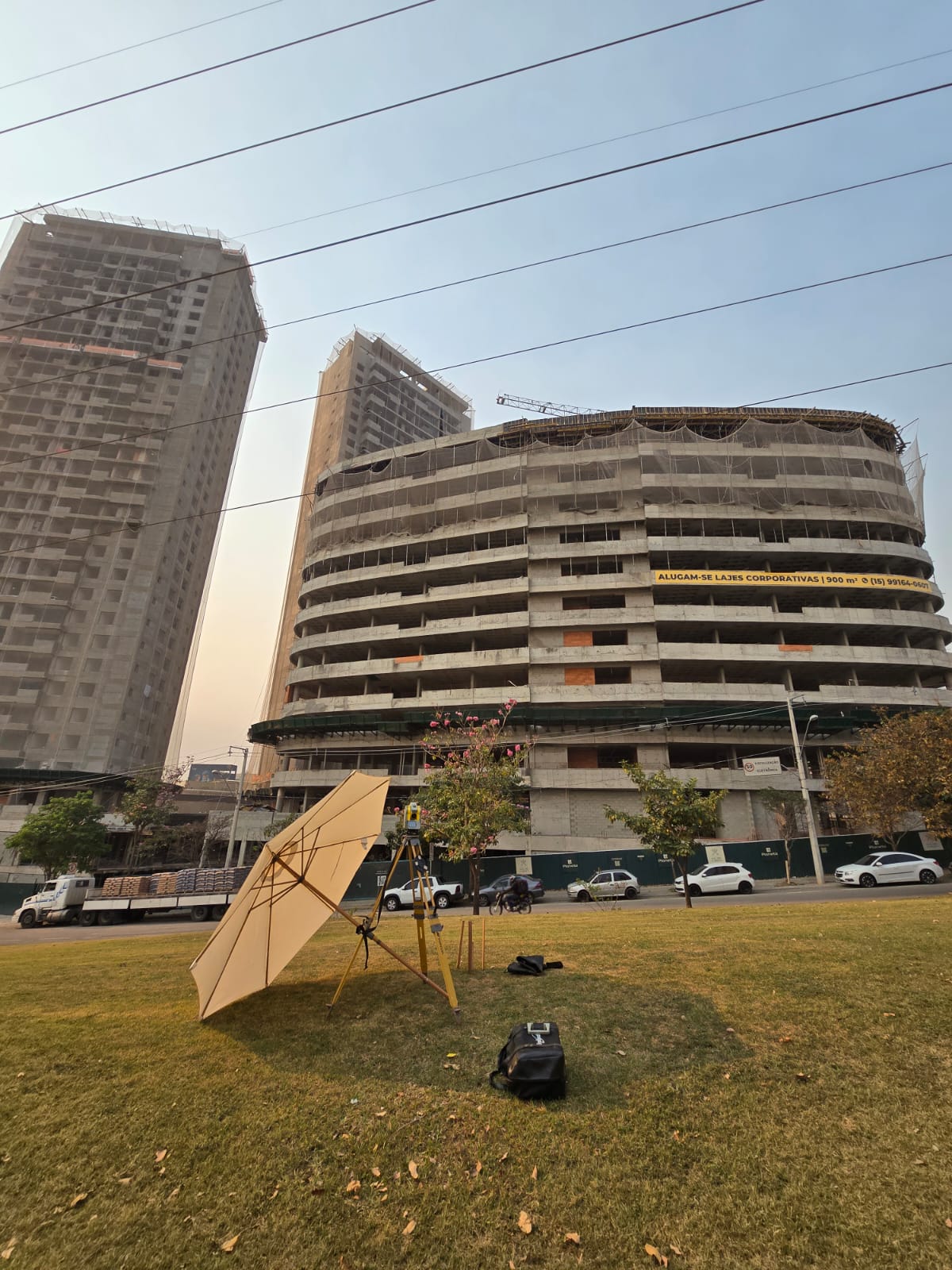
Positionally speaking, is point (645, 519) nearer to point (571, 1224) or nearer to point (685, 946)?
point (685, 946)

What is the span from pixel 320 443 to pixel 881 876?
7239 centimetres

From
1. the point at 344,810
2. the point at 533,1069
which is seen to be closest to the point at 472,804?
the point at 344,810

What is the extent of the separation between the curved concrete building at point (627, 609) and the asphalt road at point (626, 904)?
35.3ft

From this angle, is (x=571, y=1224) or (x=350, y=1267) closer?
(x=350, y=1267)

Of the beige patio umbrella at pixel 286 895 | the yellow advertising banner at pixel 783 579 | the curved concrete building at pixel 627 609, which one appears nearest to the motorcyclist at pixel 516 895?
the curved concrete building at pixel 627 609

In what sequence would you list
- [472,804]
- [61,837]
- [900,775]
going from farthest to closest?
[61,837] < [900,775] < [472,804]

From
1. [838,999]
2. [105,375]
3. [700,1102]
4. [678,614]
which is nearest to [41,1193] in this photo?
[700,1102]

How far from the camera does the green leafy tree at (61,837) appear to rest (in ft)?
108

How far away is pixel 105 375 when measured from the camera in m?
56.1

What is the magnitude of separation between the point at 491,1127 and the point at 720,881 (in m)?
24.5

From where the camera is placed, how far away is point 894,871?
2383 centimetres

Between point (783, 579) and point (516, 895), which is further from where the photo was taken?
point (783, 579)

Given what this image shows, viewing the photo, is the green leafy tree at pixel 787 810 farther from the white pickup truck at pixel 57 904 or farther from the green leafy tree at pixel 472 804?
the white pickup truck at pixel 57 904

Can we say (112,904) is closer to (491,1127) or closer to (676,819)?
(676,819)
